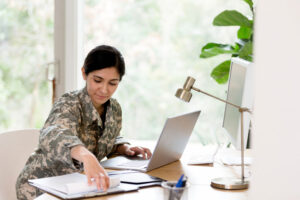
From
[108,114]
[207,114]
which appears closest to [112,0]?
[207,114]

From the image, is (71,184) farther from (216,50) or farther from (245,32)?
(245,32)

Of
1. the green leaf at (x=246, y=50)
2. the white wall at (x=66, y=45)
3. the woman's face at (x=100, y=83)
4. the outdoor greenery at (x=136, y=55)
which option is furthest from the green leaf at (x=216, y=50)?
the woman's face at (x=100, y=83)

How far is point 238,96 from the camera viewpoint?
5.57 ft

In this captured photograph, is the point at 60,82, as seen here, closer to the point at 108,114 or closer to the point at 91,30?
the point at 91,30

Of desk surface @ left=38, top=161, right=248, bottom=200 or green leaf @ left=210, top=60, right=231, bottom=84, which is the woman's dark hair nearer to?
desk surface @ left=38, top=161, right=248, bottom=200

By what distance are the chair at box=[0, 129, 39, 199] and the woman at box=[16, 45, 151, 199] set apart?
171mm

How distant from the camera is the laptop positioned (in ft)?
5.46

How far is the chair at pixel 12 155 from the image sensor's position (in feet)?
6.70

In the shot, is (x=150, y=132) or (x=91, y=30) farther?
(x=150, y=132)

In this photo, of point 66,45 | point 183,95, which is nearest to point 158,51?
point 66,45

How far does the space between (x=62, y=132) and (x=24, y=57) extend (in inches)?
73.4

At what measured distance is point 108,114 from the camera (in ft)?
6.79

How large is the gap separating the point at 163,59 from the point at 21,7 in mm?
1163

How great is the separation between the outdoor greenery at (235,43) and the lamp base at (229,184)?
1.32m
